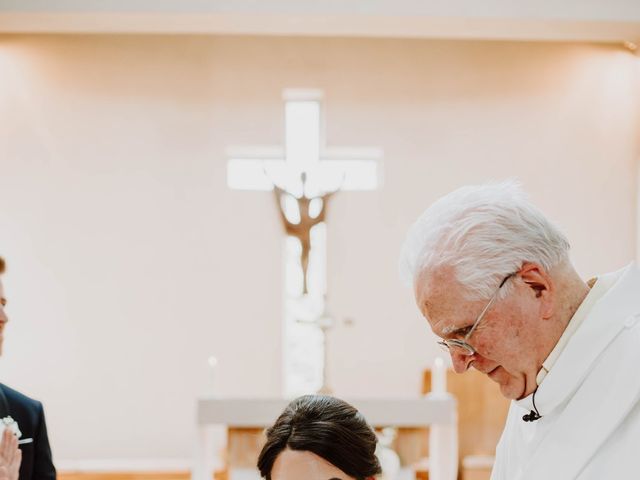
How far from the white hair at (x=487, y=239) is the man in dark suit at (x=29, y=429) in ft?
5.53

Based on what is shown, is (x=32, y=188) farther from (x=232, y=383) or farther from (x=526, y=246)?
(x=526, y=246)

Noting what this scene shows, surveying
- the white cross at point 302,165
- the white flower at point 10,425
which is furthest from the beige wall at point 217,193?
the white flower at point 10,425

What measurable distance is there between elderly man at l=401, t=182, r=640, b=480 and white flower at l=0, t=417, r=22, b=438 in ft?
4.80

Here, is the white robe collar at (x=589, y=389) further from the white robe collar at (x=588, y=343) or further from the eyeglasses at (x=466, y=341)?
the eyeglasses at (x=466, y=341)

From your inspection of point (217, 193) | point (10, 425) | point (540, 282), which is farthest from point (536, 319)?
point (217, 193)

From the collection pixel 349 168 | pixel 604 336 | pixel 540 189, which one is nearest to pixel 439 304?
pixel 604 336

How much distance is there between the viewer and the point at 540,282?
59.8 inches

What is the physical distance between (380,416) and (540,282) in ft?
13.7

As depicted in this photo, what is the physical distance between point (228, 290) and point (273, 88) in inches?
76.7

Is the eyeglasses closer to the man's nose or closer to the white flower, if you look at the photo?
the man's nose

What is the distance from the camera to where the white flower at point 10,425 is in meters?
2.47

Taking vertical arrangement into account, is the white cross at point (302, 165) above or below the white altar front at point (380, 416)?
above

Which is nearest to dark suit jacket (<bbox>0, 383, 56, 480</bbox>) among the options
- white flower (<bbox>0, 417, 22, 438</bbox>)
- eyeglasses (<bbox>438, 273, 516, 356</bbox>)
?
white flower (<bbox>0, 417, 22, 438</bbox>)

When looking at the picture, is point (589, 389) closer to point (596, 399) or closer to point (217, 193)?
point (596, 399)
